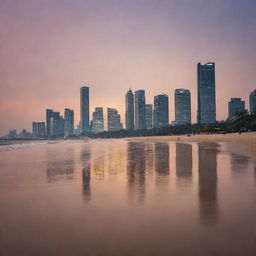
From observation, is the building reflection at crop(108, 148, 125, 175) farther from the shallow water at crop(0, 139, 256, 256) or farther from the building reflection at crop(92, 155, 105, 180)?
the shallow water at crop(0, 139, 256, 256)

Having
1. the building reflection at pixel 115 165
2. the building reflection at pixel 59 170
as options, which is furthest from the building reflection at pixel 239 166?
the building reflection at pixel 59 170

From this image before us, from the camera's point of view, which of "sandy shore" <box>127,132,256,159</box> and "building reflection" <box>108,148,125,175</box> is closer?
"building reflection" <box>108,148,125,175</box>

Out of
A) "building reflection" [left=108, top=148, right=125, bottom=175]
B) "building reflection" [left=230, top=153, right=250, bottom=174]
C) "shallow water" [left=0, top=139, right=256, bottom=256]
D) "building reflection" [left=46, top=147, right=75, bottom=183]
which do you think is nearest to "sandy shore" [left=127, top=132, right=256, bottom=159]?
"building reflection" [left=230, top=153, right=250, bottom=174]

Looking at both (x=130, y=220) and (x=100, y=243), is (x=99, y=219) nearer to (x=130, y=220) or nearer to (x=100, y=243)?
(x=130, y=220)

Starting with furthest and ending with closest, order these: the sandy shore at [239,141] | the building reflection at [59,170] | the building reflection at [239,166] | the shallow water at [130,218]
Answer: the sandy shore at [239,141] < the building reflection at [239,166] < the building reflection at [59,170] < the shallow water at [130,218]

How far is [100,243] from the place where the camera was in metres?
5.04

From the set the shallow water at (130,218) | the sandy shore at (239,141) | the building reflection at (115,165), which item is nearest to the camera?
the shallow water at (130,218)

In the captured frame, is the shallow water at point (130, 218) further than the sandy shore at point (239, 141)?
No

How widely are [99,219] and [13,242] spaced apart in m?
2.27

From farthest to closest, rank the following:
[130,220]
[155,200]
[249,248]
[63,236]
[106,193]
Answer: [106,193] → [155,200] → [130,220] → [63,236] → [249,248]

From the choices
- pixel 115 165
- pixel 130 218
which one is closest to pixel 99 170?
pixel 115 165

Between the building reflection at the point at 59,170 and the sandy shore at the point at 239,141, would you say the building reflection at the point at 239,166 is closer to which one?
the sandy shore at the point at 239,141

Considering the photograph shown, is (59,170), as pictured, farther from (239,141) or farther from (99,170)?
(239,141)

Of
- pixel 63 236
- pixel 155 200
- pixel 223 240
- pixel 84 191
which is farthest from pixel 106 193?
pixel 223 240
